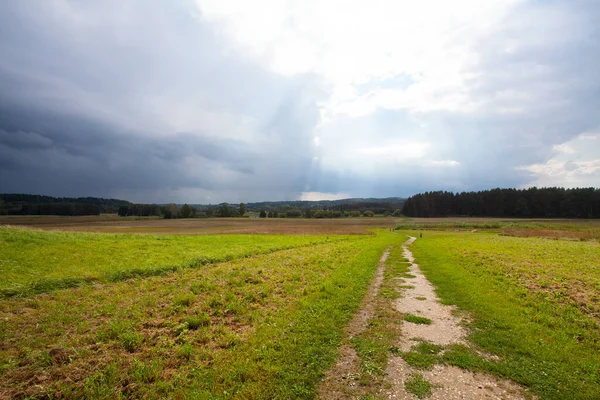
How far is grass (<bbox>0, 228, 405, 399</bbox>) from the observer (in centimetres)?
640

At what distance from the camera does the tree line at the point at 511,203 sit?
12788cm

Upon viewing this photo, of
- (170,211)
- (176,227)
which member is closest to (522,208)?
A: (176,227)

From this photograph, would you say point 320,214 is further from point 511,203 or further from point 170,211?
point 511,203

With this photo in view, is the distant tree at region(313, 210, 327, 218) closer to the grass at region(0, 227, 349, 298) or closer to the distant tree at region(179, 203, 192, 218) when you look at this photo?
the distant tree at region(179, 203, 192, 218)

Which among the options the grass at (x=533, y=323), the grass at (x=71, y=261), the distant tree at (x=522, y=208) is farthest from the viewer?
the distant tree at (x=522, y=208)

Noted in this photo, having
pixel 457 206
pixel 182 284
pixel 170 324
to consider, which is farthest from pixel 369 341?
pixel 457 206

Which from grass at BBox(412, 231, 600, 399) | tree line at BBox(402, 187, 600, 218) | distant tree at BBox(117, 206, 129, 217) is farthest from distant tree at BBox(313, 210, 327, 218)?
grass at BBox(412, 231, 600, 399)

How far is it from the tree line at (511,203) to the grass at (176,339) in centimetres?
17122

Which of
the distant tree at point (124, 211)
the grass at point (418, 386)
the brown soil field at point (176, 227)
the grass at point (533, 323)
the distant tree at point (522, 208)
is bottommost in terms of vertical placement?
the brown soil field at point (176, 227)

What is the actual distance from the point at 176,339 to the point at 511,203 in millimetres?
182025

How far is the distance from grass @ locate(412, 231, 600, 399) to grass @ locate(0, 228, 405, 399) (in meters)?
4.63

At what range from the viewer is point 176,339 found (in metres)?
8.85

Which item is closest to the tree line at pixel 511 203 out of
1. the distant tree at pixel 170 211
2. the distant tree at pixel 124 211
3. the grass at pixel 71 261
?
the distant tree at pixel 170 211

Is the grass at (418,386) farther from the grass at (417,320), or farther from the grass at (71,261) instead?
the grass at (71,261)
